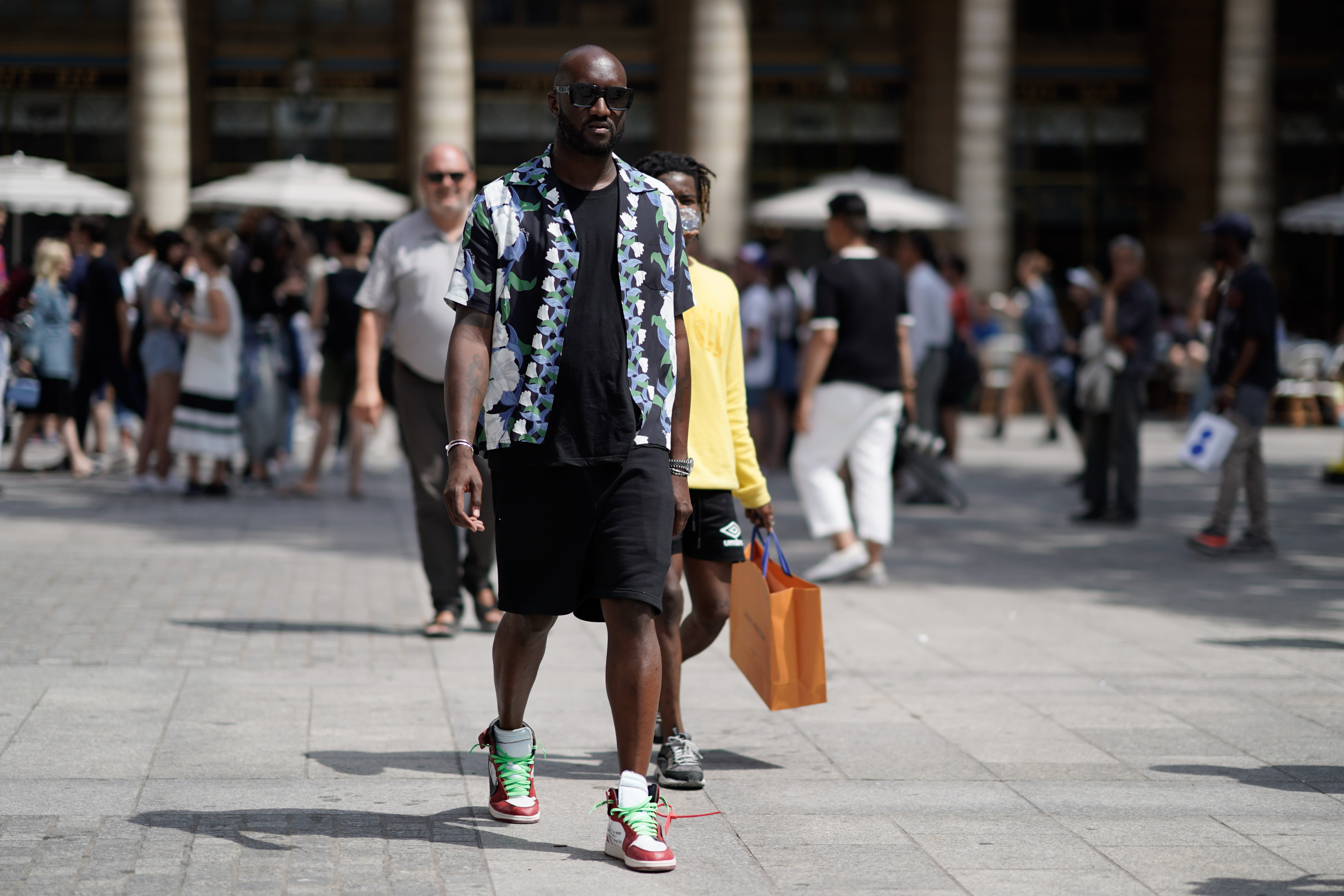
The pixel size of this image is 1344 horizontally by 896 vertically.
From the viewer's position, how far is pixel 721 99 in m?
26.1

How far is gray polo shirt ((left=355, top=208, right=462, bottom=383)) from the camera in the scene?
7449mm

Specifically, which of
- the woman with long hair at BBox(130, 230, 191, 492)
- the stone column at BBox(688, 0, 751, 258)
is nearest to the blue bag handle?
the woman with long hair at BBox(130, 230, 191, 492)

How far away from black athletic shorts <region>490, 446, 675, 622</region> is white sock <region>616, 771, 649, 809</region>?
0.43 metres

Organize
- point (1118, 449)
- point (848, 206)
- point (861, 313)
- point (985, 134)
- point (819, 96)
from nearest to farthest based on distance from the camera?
point (848, 206)
point (861, 313)
point (1118, 449)
point (985, 134)
point (819, 96)

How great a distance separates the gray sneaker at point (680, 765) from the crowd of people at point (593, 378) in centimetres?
1

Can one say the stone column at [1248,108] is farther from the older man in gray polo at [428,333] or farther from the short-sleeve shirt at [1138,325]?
the older man in gray polo at [428,333]

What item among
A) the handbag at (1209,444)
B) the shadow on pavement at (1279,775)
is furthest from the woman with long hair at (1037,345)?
the shadow on pavement at (1279,775)

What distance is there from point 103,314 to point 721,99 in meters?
A: 14.0

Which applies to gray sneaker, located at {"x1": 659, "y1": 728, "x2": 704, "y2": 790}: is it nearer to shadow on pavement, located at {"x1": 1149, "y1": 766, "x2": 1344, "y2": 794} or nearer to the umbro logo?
the umbro logo

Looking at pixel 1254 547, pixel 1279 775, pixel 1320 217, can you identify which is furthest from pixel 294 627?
pixel 1320 217

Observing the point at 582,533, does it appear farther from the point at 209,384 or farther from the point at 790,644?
the point at 209,384

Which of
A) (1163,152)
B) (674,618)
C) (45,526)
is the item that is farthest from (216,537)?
(1163,152)

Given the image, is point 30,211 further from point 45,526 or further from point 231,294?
point 45,526

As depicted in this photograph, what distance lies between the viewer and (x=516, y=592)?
435cm
